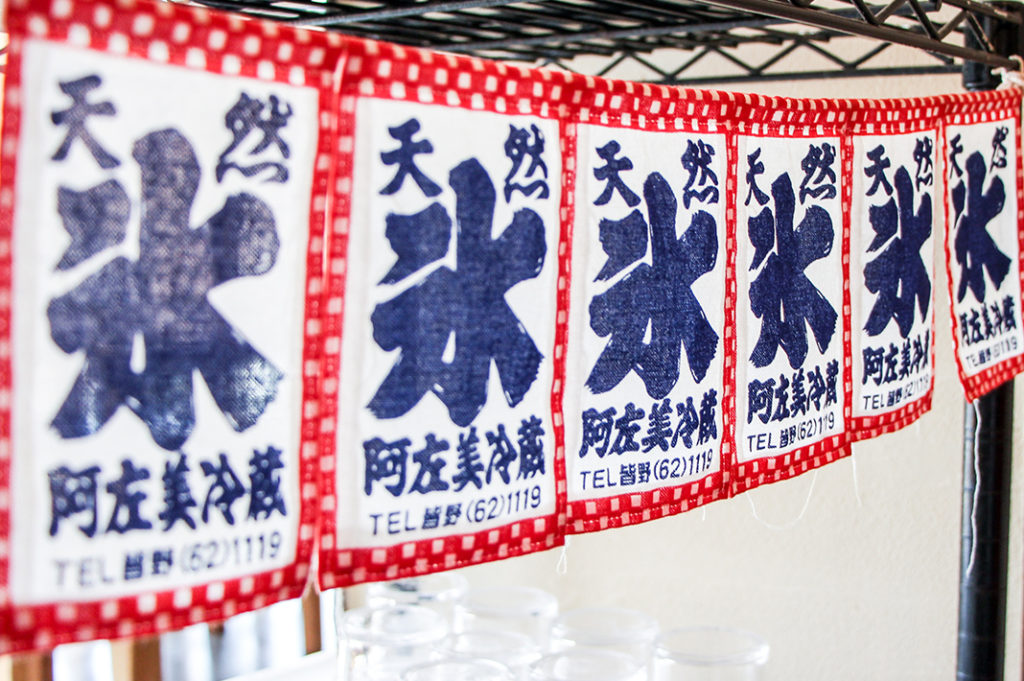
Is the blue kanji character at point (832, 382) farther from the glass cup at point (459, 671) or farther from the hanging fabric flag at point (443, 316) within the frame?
the glass cup at point (459, 671)

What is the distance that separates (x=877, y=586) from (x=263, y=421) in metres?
2.95

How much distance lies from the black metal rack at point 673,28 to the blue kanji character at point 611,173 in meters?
0.37

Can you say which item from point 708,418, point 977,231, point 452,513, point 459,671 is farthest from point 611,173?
point 459,671

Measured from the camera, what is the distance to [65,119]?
1187mm

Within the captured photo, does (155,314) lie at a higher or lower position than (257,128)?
lower

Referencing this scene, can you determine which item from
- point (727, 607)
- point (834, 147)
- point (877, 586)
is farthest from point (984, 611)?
point (834, 147)

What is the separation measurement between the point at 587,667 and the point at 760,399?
119 centimetres

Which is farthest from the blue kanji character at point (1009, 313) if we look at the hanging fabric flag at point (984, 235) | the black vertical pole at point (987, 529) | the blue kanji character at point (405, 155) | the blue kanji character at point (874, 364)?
the blue kanji character at point (405, 155)

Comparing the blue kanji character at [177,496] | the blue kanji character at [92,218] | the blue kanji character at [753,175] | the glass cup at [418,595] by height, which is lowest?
the glass cup at [418,595]

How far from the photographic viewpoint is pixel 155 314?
1276 mm

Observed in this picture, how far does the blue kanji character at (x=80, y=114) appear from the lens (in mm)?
1185

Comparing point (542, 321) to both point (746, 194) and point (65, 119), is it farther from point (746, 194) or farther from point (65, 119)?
point (65, 119)

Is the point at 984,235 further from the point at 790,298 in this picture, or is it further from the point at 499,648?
the point at 499,648

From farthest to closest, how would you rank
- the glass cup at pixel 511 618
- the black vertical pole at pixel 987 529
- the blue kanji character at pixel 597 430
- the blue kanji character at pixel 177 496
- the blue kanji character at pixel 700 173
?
1. the glass cup at pixel 511 618
2. the black vertical pole at pixel 987 529
3. the blue kanji character at pixel 700 173
4. the blue kanji character at pixel 597 430
5. the blue kanji character at pixel 177 496
